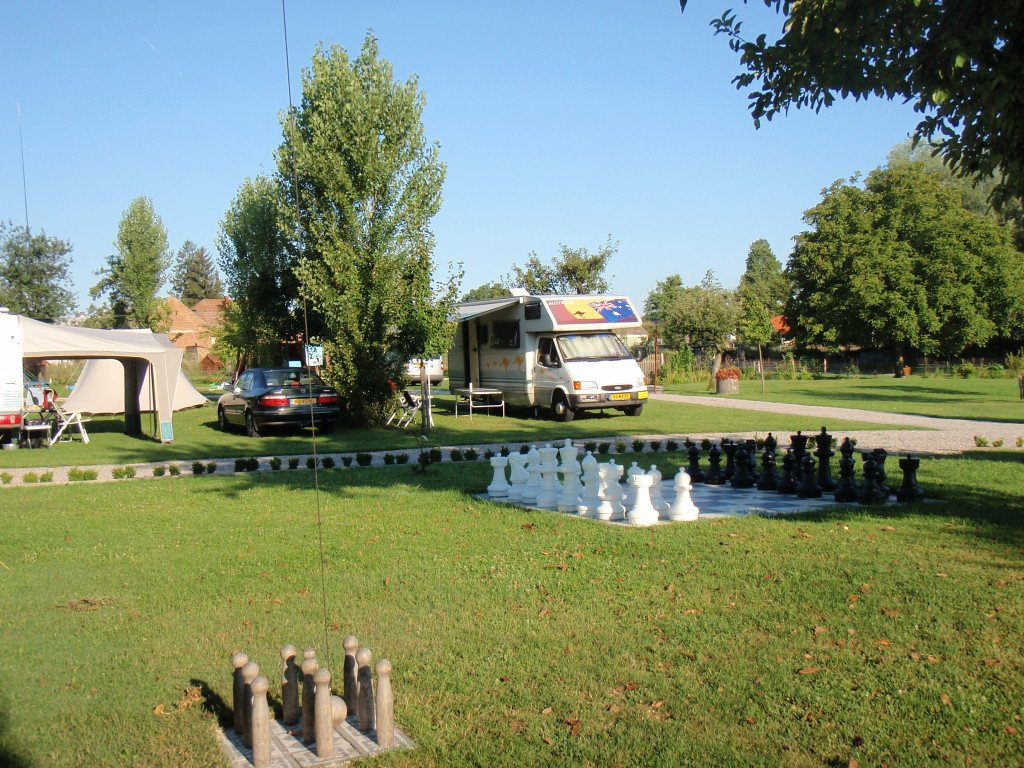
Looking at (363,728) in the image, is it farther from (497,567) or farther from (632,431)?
(632,431)

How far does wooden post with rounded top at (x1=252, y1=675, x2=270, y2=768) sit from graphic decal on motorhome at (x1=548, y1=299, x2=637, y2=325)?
20933 millimetres

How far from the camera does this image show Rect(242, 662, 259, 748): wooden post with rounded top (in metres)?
4.34

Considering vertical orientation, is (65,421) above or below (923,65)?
below

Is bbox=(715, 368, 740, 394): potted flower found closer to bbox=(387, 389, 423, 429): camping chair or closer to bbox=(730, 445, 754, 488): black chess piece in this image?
bbox=(387, 389, 423, 429): camping chair

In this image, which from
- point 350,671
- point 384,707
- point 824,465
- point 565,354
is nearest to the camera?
point 384,707

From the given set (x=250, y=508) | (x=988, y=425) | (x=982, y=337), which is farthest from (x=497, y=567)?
(x=982, y=337)

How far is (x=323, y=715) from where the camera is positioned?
4293 mm

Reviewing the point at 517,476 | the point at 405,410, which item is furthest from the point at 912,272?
the point at 517,476

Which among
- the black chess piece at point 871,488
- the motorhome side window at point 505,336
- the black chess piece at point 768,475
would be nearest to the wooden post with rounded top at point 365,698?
the black chess piece at point 871,488

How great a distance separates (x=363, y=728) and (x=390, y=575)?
9.99 feet

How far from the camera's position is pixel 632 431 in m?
20.8

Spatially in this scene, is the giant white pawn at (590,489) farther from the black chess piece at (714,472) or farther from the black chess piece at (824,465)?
the black chess piece at (824,465)

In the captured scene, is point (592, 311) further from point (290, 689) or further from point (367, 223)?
point (290, 689)

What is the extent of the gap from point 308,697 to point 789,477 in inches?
322
